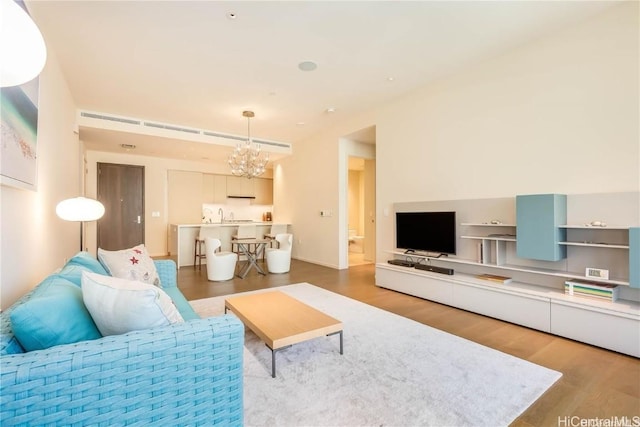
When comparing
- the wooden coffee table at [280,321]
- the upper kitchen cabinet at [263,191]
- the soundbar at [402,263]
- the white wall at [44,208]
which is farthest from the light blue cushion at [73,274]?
the upper kitchen cabinet at [263,191]

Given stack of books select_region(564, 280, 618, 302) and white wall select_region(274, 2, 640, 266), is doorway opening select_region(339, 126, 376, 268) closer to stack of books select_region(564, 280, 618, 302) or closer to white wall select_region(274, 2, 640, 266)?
white wall select_region(274, 2, 640, 266)

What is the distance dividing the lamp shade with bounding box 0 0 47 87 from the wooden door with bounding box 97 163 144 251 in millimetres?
8088

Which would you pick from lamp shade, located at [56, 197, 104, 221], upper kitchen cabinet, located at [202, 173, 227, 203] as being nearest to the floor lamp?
lamp shade, located at [56, 197, 104, 221]

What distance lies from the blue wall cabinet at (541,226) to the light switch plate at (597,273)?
0.25 m

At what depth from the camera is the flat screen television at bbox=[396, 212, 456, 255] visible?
4.18 metres

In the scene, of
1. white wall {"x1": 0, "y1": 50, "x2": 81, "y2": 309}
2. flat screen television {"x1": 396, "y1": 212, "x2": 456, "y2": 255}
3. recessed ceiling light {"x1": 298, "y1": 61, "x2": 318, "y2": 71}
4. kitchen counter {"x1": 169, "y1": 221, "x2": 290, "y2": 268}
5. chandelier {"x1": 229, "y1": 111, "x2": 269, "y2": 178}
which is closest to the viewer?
white wall {"x1": 0, "y1": 50, "x2": 81, "y2": 309}

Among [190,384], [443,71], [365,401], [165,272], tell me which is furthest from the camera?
[443,71]

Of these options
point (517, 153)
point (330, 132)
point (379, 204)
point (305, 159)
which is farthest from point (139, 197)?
point (517, 153)

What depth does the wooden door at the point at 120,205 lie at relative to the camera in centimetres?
774

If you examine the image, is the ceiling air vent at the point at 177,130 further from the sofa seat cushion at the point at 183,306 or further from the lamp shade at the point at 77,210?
the sofa seat cushion at the point at 183,306

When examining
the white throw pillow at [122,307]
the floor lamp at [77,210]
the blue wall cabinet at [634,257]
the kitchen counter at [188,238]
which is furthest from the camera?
the kitchen counter at [188,238]

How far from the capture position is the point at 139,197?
817cm

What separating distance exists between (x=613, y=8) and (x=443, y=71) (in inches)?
66.1

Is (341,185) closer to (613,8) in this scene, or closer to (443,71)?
(443,71)
